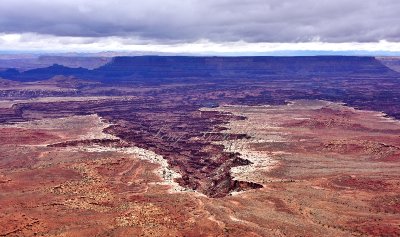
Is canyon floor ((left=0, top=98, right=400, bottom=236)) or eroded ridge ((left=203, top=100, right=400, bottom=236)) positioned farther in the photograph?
eroded ridge ((left=203, top=100, right=400, bottom=236))

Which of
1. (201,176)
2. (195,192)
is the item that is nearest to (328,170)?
(201,176)

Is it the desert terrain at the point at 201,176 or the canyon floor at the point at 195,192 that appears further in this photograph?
the desert terrain at the point at 201,176

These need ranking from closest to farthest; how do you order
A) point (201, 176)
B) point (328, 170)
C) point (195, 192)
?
point (195, 192) < point (328, 170) < point (201, 176)

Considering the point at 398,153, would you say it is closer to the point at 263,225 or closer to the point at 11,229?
the point at 263,225

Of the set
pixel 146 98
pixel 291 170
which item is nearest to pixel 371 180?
pixel 291 170

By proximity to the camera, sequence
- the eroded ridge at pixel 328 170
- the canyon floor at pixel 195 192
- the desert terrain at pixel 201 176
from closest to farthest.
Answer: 1. the canyon floor at pixel 195 192
2. the desert terrain at pixel 201 176
3. the eroded ridge at pixel 328 170

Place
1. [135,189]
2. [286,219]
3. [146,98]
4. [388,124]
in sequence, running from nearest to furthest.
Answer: [286,219] < [135,189] < [388,124] < [146,98]

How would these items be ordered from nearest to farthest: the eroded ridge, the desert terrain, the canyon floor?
the canyon floor < the desert terrain < the eroded ridge

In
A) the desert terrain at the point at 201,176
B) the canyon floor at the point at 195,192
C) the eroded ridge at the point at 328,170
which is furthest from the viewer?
the eroded ridge at the point at 328,170

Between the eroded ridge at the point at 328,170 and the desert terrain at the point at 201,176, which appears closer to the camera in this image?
the desert terrain at the point at 201,176

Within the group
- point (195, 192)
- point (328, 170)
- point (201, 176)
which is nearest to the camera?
point (195, 192)

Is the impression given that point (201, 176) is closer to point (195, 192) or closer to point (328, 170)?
point (195, 192)
